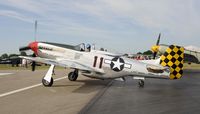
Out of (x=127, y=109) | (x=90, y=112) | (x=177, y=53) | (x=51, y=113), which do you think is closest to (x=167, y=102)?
(x=127, y=109)

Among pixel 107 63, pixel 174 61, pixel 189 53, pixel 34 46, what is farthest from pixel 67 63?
pixel 189 53

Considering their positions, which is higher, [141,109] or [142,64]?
[142,64]

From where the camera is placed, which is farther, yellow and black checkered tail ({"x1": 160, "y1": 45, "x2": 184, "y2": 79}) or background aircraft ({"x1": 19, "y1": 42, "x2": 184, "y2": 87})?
yellow and black checkered tail ({"x1": 160, "y1": 45, "x2": 184, "y2": 79})

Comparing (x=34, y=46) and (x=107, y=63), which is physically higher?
(x=34, y=46)

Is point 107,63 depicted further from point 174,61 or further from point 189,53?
point 189,53

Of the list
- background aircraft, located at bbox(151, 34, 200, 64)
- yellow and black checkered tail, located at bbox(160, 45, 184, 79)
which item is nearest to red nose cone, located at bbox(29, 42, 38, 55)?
yellow and black checkered tail, located at bbox(160, 45, 184, 79)

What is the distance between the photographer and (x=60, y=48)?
14.4 metres

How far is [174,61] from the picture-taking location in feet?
43.1

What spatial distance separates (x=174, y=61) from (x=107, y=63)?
3.17 m

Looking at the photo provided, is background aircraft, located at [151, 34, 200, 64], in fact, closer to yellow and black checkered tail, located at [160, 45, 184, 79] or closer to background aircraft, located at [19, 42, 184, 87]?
yellow and black checkered tail, located at [160, 45, 184, 79]

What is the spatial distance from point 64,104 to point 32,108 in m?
1.08

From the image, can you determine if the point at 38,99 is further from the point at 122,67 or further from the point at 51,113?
the point at 122,67

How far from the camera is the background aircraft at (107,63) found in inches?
498

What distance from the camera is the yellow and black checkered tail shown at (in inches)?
509
